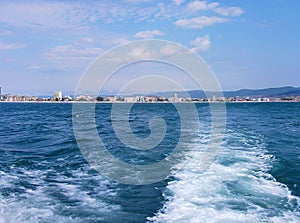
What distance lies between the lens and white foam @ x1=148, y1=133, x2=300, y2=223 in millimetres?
8047

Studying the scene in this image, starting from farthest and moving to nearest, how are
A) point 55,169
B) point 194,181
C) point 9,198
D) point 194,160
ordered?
point 194,160
point 55,169
point 194,181
point 9,198

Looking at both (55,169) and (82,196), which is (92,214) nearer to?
(82,196)

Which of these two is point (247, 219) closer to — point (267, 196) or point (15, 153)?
point (267, 196)

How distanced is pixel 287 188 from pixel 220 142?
9560mm

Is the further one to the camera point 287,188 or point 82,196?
point 287,188

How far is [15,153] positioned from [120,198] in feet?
31.8

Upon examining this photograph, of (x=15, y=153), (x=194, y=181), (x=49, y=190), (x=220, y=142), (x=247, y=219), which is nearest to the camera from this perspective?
(x=247, y=219)

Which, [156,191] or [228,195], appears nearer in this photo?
[228,195]

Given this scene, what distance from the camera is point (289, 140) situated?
69.1ft

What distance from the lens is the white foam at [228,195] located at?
8.05m

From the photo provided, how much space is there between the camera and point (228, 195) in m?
9.67

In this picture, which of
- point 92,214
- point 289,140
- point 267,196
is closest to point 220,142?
point 289,140

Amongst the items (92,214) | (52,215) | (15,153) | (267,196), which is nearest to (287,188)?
(267,196)

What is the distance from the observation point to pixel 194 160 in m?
15.0
